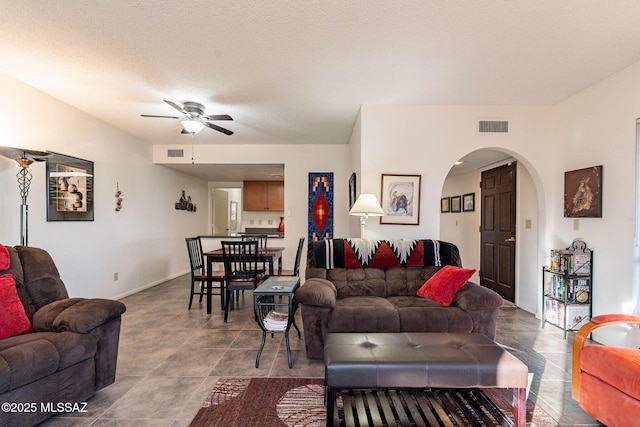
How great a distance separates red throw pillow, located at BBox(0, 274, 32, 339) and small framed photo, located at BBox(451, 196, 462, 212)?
6103 millimetres

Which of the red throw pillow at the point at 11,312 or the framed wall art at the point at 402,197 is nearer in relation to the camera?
the red throw pillow at the point at 11,312

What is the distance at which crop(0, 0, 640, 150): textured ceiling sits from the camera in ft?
6.62

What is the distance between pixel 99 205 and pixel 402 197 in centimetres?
399

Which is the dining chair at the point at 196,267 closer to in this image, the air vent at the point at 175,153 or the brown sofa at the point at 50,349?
the brown sofa at the point at 50,349

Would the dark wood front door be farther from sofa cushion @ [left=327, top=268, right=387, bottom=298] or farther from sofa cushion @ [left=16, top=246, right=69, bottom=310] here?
sofa cushion @ [left=16, top=246, right=69, bottom=310]

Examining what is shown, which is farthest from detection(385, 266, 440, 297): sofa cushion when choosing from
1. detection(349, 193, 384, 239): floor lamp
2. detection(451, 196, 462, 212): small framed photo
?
detection(451, 196, 462, 212): small framed photo

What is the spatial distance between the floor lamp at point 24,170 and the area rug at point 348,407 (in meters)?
2.46

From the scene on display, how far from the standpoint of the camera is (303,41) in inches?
92.7

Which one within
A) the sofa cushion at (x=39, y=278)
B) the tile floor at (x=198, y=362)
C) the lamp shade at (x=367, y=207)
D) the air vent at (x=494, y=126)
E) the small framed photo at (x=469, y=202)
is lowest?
the tile floor at (x=198, y=362)

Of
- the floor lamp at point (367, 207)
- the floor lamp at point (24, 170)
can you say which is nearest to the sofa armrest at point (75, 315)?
the floor lamp at point (24, 170)

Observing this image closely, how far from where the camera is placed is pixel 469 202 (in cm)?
564

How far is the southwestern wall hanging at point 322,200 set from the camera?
5.63 m

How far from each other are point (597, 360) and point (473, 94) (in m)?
2.67

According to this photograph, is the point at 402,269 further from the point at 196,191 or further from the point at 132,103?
the point at 196,191
